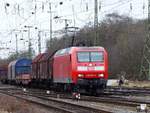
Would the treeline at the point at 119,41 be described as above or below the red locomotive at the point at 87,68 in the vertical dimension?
above

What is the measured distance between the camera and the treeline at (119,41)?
75.9m

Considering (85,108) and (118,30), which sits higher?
(118,30)

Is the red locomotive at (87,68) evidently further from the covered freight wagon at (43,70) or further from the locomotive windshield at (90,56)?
the covered freight wagon at (43,70)

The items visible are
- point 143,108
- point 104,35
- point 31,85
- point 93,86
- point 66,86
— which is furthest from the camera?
point 104,35

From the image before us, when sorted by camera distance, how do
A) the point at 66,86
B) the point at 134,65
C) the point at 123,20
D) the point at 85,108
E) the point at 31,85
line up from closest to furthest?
1. the point at 85,108
2. the point at 66,86
3. the point at 31,85
4. the point at 134,65
5. the point at 123,20

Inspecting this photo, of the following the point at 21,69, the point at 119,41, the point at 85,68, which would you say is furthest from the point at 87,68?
the point at 119,41

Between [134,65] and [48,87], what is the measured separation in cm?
3363

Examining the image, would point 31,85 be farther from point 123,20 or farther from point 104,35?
point 123,20

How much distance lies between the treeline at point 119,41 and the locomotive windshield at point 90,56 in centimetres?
3303

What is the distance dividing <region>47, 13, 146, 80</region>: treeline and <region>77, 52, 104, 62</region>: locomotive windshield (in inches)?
1301

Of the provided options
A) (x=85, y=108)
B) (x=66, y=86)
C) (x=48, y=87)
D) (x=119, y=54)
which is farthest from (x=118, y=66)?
(x=85, y=108)

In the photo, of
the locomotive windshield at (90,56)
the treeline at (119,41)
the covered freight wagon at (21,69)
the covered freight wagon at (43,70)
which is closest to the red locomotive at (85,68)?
the locomotive windshield at (90,56)

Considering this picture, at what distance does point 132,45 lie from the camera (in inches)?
3177

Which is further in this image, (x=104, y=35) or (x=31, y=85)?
(x=104, y=35)
